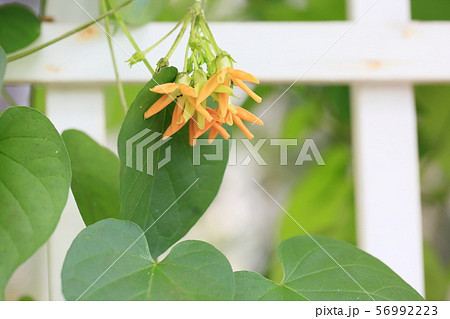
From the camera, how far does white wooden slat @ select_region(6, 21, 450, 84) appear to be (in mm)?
406

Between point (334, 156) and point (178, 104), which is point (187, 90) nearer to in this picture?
point (178, 104)

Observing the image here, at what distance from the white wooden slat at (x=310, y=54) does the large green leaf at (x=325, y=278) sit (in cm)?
14

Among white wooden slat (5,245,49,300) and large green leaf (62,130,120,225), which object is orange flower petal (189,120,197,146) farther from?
white wooden slat (5,245,49,300)

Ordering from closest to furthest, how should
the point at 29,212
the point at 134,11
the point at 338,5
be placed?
1. the point at 29,212
2. the point at 134,11
3. the point at 338,5

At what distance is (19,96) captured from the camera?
446mm

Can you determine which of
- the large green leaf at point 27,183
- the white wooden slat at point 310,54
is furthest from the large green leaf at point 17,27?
the large green leaf at point 27,183

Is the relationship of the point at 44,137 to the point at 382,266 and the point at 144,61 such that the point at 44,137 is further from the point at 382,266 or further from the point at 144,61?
the point at 382,266

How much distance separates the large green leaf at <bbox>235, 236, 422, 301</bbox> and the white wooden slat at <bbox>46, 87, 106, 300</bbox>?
0.58 ft

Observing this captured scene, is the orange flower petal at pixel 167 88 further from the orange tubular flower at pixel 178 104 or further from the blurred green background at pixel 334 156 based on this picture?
the blurred green background at pixel 334 156

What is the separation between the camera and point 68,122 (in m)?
0.43

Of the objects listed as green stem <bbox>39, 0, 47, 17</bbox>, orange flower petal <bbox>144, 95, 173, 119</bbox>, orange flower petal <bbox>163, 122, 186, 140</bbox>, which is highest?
green stem <bbox>39, 0, 47, 17</bbox>

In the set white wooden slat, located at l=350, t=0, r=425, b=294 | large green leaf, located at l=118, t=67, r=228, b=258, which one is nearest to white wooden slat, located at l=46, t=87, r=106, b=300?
large green leaf, located at l=118, t=67, r=228, b=258

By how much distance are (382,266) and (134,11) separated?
0.26 meters
